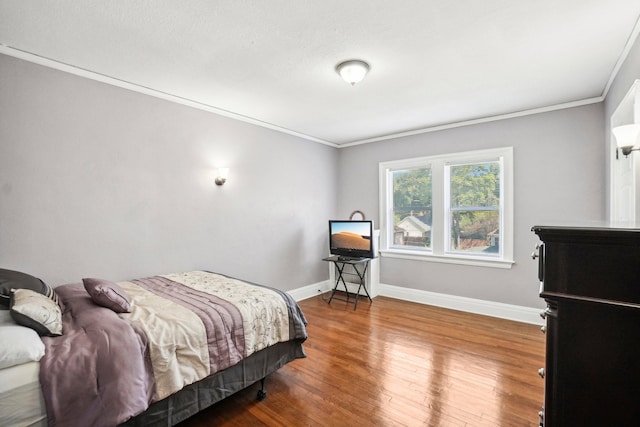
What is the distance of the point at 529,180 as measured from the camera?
3719mm

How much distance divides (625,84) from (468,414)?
274 centimetres

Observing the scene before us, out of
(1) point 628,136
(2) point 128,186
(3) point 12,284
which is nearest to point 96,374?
(3) point 12,284

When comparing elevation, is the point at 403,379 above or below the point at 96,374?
below

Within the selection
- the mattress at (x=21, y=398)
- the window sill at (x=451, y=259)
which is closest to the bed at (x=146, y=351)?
the mattress at (x=21, y=398)

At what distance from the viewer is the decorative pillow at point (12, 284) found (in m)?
→ 1.77

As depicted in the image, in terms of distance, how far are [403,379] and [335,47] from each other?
266 centimetres

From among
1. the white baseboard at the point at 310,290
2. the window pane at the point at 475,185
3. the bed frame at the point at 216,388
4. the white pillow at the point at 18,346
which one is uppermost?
the window pane at the point at 475,185

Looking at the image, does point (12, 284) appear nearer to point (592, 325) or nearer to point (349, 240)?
point (592, 325)

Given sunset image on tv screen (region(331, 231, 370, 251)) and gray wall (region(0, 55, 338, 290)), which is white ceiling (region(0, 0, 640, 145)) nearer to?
gray wall (region(0, 55, 338, 290))

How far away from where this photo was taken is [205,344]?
1914 millimetres

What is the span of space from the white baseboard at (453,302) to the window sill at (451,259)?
1.56 feet

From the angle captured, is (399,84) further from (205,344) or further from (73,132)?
(73,132)

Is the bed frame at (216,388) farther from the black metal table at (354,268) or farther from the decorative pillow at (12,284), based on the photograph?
the black metal table at (354,268)

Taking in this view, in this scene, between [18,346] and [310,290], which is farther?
[310,290]
